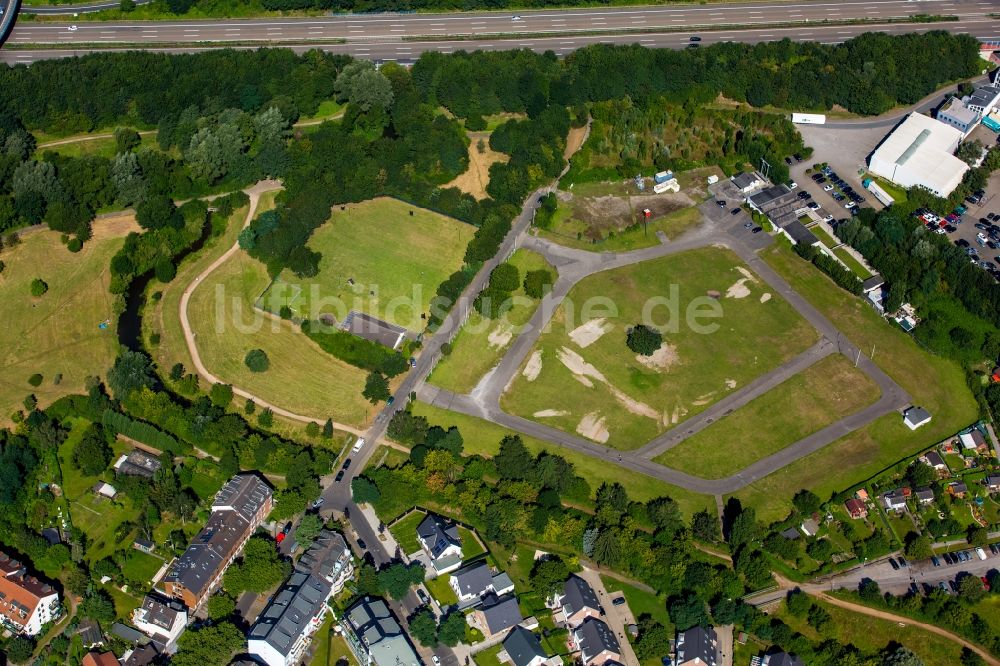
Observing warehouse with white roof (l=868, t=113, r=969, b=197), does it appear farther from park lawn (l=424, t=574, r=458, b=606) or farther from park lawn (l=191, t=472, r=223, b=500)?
park lawn (l=191, t=472, r=223, b=500)

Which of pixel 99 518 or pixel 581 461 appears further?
pixel 581 461

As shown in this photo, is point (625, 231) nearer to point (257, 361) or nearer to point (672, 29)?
point (672, 29)

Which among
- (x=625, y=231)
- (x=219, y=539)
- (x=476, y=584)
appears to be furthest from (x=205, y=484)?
(x=625, y=231)

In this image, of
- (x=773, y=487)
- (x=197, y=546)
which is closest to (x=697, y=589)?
(x=773, y=487)

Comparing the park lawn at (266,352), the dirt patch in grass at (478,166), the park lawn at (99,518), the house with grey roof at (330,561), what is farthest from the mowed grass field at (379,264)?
the house with grey roof at (330,561)

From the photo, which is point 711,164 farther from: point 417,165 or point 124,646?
point 124,646

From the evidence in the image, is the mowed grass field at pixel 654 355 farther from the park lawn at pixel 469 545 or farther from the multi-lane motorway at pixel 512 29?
the multi-lane motorway at pixel 512 29
